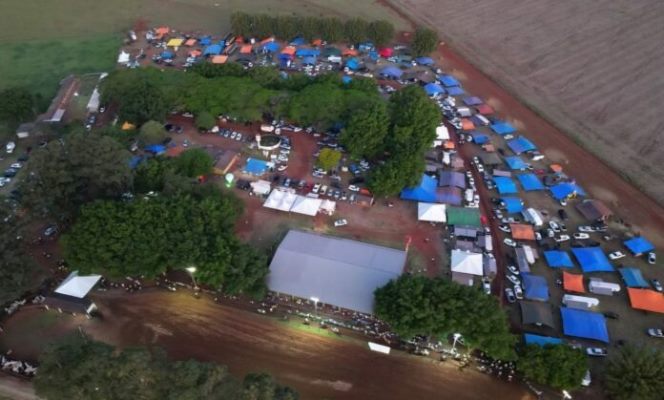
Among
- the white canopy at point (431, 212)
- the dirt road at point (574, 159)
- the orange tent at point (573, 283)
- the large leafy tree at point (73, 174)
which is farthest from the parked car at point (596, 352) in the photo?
the large leafy tree at point (73, 174)

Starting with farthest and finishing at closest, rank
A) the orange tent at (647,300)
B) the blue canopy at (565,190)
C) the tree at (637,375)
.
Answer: the blue canopy at (565,190) < the orange tent at (647,300) < the tree at (637,375)

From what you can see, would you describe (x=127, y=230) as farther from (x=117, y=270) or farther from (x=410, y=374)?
(x=410, y=374)

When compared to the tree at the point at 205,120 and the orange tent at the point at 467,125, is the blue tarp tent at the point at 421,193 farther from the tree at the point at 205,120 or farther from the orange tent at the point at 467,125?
the tree at the point at 205,120

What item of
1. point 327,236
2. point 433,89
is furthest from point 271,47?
point 327,236

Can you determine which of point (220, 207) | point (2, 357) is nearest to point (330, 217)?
point (220, 207)

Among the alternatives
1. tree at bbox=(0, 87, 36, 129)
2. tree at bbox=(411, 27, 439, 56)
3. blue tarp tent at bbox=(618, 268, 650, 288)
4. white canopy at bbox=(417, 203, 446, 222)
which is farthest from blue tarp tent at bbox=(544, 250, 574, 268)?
tree at bbox=(0, 87, 36, 129)

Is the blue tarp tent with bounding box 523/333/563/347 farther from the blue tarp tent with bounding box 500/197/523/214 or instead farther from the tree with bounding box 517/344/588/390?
the blue tarp tent with bounding box 500/197/523/214

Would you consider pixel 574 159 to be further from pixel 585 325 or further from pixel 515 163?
pixel 585 325
